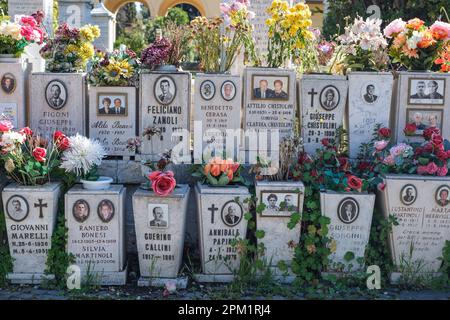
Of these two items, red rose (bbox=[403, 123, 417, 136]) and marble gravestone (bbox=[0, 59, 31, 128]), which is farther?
marble gravestone (bbox=[0, 59, 31, 128])

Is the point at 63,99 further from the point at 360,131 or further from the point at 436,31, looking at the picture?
the point at 436,31

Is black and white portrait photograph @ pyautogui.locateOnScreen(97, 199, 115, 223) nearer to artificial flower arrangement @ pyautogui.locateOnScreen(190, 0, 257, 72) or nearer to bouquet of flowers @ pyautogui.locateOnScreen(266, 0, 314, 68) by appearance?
artificial flower arrangement @ pyautogui.locateOnScreen(190, 0, 257, 72)

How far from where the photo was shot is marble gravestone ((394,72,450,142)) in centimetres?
537

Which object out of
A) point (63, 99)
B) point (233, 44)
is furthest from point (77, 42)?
point (233, 44)

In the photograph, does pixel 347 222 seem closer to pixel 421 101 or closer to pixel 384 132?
pixel 384 132

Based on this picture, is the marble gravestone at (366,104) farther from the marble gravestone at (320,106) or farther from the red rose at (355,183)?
the red rose at (355,183)

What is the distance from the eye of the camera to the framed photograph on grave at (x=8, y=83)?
5.27m

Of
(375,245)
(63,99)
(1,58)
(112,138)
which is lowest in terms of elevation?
(375,245)

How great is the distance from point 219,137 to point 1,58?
2.03 meters

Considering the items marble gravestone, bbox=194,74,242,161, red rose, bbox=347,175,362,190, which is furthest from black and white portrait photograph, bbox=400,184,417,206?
marble gravestone, bbox=194,74,242,161

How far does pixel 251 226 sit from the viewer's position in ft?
15.4

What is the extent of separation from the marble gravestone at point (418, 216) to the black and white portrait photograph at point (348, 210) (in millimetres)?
263

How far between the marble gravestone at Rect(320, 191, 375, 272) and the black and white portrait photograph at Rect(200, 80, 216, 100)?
1.36 meters

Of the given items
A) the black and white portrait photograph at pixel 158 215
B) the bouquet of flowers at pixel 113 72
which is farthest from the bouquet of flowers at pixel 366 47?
the black and white portrait photograph at pixel 158 215
